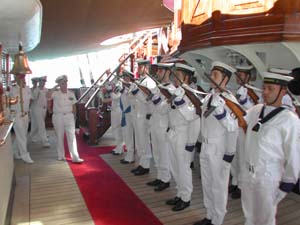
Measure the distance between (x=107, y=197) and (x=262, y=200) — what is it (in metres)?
2.21

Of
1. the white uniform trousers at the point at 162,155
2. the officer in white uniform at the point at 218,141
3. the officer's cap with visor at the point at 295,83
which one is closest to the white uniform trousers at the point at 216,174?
the officer in white uniform at the point at 218,141

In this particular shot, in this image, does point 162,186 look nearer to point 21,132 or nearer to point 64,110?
point 64,110

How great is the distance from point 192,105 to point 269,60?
97 centimetres

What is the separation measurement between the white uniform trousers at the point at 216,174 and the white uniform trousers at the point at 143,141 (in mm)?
2039

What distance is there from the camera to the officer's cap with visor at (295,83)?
2.89 meters

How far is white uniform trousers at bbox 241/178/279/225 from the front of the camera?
2232 millimetres

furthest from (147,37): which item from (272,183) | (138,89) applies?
(272,183)

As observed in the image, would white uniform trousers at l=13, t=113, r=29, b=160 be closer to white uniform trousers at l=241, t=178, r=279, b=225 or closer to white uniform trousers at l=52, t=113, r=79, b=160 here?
white uniform trousers at l=52, t=113, r=79, b=160

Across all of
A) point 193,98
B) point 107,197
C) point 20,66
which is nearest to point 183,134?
point 193,98

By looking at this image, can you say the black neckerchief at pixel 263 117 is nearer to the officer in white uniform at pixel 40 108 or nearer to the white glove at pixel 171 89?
the white glove at pixel 171 89

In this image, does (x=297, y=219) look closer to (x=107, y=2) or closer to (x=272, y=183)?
(x=272, y=183)

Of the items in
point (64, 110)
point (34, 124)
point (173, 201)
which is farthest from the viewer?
point (34, 124)

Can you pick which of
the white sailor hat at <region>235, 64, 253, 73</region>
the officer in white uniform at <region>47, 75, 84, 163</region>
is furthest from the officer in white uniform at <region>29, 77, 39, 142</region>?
the white sailor hat at <region>235, 64, 253, 73</region>

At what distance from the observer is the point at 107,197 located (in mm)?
3914
